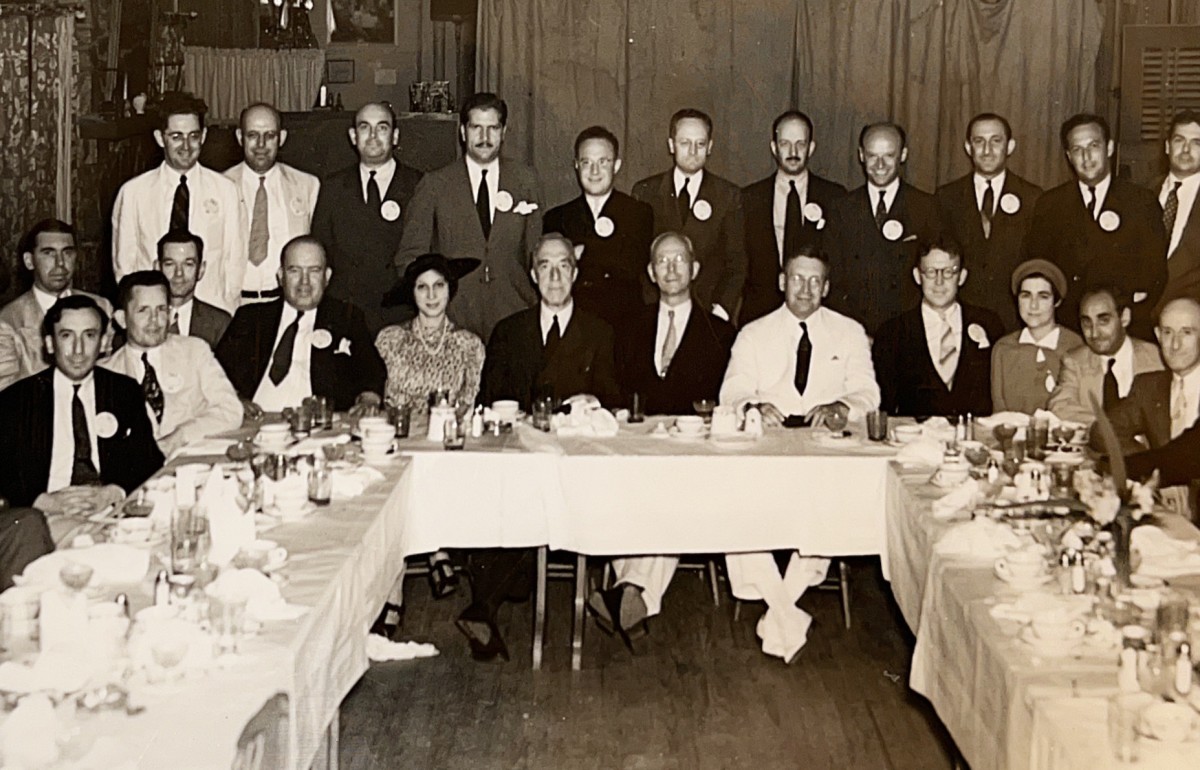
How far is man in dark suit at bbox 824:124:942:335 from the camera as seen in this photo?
664cm

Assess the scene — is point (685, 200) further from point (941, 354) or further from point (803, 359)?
point (941, 354)

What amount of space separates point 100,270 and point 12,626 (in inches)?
228

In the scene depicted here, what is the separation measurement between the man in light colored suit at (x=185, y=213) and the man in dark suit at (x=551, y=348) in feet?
4.72

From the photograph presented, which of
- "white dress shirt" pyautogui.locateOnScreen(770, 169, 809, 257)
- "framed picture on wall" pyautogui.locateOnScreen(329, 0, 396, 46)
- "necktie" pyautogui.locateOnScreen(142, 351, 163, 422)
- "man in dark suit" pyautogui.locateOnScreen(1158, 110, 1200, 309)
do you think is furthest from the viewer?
"framed picture on wall" pyautogui.locateOnScreen(329, 0, 396, 46)

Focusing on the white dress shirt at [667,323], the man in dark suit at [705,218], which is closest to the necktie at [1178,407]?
the white dress shirt at [667,323]

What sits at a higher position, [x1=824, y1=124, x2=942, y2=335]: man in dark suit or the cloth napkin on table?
[x1=824, y1=124, x2=942, y2=335]: man in dark suit

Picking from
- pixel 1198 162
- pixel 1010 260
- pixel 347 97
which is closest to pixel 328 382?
pixel 1010 260

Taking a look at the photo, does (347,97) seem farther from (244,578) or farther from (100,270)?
(244,578)

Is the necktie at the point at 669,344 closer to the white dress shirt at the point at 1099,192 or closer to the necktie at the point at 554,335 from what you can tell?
the necktie at the point at 554,335

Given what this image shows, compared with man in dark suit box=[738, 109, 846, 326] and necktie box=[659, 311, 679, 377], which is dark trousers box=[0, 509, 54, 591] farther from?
man in dark suit box=[738, 109, 846, 326]

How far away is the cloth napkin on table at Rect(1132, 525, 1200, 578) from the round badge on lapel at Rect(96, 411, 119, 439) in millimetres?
3420

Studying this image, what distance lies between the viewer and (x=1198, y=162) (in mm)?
6262

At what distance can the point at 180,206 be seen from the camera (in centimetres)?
662

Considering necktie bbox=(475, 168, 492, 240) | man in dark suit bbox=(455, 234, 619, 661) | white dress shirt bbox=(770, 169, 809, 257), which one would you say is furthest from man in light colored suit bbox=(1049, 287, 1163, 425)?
necktie bbox=(475, 168, 492, 240)
